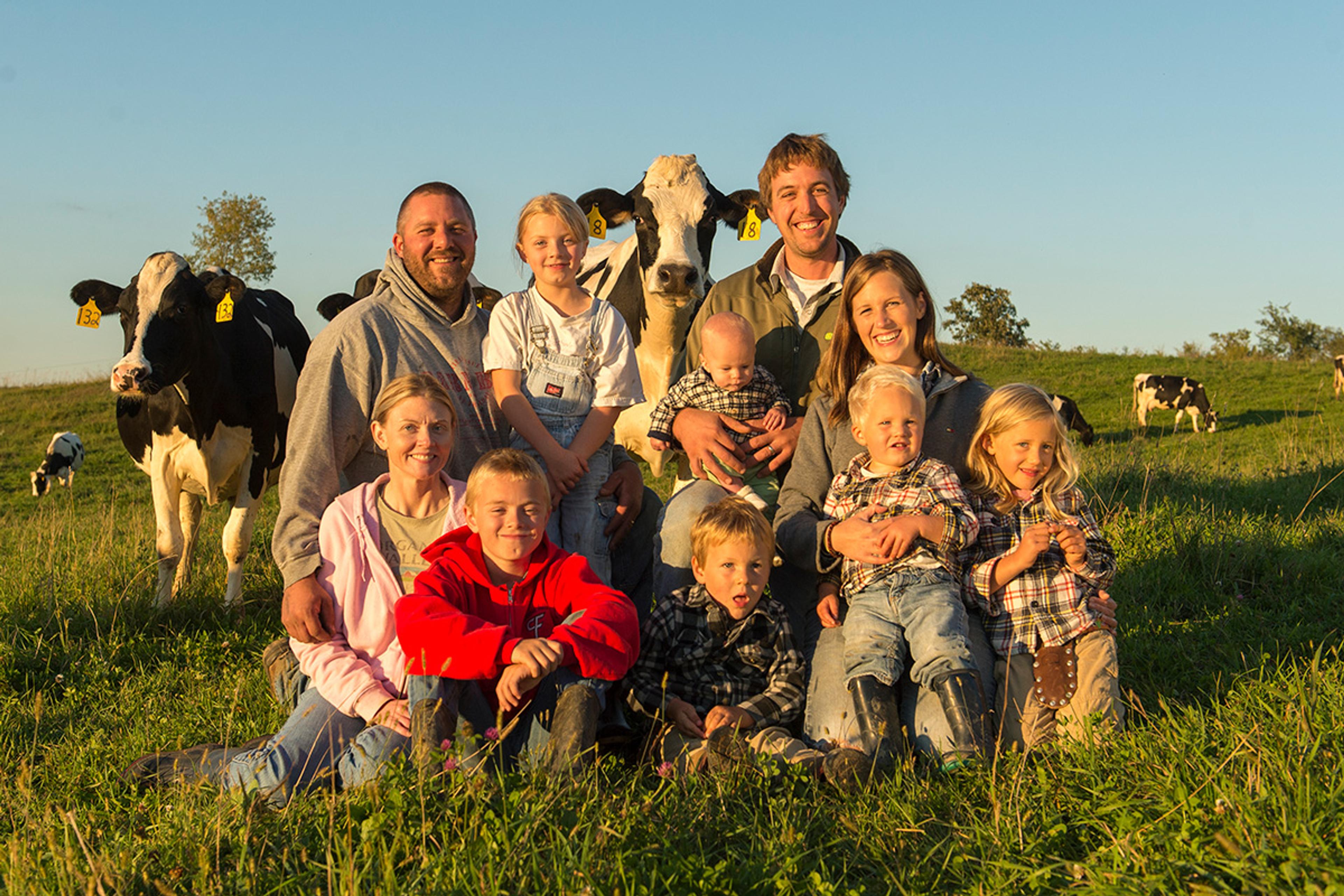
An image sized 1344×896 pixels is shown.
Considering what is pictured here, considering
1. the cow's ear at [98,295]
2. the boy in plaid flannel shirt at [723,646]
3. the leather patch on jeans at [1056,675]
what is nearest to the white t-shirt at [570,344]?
the boy in plaid flannel shirt at [723,646]

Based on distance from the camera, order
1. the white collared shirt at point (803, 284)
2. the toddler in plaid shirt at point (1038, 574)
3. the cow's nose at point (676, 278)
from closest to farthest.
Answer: the toddler in plaid shirt at point (1038, 574) < the white collared shirt at point (803, 284) < the cow's nose at point (676, 278)

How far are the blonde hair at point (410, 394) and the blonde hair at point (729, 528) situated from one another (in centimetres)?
100

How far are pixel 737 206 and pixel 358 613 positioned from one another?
5.01 meters

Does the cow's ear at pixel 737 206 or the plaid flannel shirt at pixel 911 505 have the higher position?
the cow's ear at pixel 737 206

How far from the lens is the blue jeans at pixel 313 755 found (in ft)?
11.0

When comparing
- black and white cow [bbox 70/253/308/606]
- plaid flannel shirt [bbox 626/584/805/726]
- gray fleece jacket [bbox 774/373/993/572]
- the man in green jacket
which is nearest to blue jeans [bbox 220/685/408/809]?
plaid flannel shirt [bbox 626/584/805/726]

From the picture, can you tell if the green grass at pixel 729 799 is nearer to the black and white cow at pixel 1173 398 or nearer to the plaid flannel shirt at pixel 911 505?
the plaid flannel shirt at pixel 911 505

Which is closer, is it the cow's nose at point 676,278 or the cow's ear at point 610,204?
the cow's nose at point 676,278

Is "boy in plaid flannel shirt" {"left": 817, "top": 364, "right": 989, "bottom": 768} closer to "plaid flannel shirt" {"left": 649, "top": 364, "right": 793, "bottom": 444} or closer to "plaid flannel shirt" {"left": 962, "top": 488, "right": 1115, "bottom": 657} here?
"plaid flannel shirt" {"left": 962, "top": 488, "right": 1115, "bottom": 657}

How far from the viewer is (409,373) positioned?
4.36m

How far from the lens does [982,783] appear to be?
3299mm

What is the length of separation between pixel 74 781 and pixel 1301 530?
23.1 feet

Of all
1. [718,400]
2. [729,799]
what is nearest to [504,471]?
[729,799]

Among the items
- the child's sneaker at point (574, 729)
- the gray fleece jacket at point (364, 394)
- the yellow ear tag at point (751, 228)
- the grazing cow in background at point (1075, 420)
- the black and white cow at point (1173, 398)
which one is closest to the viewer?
the child's sneaker at point (574, 729)
